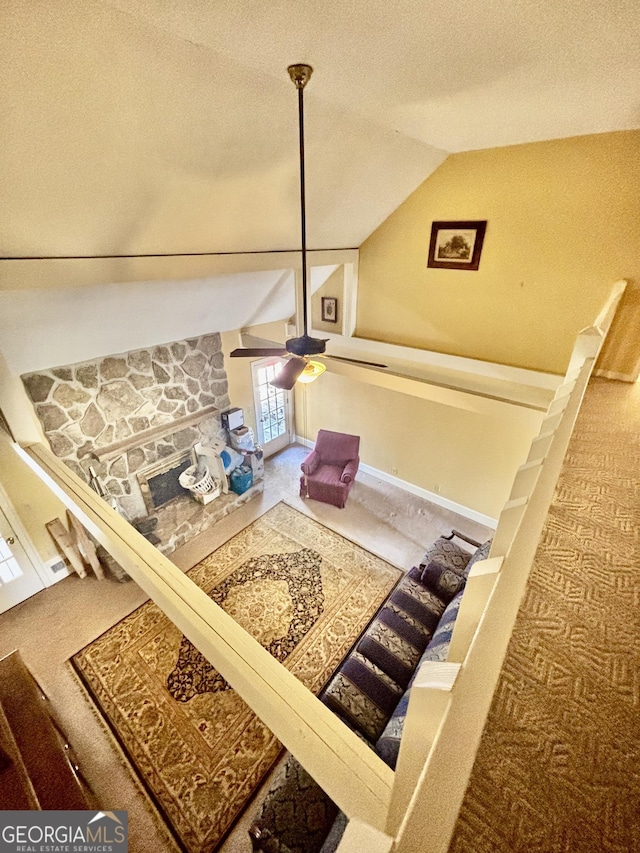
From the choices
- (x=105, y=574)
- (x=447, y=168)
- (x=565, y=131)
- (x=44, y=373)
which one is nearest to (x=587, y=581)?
(x=565, y=131)

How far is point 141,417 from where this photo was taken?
4539 mm

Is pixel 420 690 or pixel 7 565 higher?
pixel 420 690

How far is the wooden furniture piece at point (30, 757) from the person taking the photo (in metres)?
1.88

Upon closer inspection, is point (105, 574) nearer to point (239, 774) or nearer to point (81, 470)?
point (81, 470)

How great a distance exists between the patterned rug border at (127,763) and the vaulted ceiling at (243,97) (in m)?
3.56

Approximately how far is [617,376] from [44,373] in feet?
16.6

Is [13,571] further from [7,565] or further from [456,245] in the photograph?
[456,245]

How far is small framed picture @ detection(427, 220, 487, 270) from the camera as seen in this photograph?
141 inches

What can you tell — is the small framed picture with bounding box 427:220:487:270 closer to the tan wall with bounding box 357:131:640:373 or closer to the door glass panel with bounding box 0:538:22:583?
the tan wall with bounding box 357:131:640:373

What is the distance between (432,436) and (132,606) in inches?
169

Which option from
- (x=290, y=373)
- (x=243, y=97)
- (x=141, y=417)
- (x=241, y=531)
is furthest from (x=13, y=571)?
(x=243, y=97)

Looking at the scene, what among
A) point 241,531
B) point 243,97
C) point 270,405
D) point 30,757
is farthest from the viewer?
point 270,405

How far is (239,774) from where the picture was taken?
2691 mm

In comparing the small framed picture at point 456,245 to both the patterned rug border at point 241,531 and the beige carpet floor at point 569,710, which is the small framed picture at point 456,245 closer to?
the beige carpet floor at point 569,710
